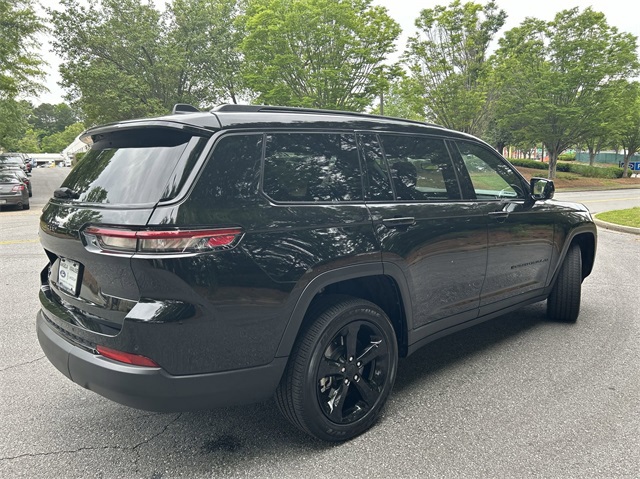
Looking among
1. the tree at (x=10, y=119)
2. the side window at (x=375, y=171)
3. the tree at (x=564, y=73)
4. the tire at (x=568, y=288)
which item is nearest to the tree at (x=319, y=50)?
the tree at (x=564, y=73)

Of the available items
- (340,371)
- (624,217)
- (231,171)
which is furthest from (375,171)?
(624,217)

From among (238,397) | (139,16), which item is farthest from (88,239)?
(139,16)

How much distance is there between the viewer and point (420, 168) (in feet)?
10.4

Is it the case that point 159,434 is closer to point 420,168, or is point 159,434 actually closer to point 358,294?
point 358,294

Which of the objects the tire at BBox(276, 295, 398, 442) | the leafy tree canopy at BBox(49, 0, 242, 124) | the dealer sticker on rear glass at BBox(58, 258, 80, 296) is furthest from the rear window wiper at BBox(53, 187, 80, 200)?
the leafy tree canopy at BBox(49, 0, 242, 124)

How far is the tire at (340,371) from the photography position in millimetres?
2367

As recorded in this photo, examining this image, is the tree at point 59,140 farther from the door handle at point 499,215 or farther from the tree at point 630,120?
the door handle at point 499,215

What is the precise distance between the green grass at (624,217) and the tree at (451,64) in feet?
40.7

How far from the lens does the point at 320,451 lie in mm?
2486

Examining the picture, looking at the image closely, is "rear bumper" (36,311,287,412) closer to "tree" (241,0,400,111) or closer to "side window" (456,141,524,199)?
"side window" (456,141,524,199)

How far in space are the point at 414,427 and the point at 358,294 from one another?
2.82 ft

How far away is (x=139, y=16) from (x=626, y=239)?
90.2ft

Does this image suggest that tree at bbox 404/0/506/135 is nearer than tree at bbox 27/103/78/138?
Yes

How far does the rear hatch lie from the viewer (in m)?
2.06
